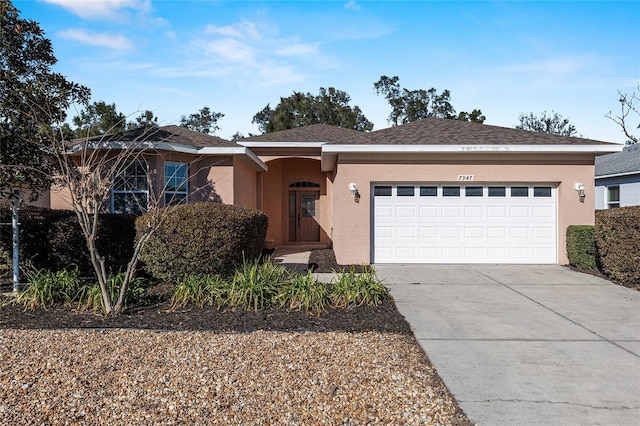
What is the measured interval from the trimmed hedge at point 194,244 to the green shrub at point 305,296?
1498 millimetres

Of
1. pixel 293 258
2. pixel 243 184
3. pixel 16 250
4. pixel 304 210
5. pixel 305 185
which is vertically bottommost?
pixel 293 258

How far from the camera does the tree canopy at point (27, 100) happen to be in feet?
24.7

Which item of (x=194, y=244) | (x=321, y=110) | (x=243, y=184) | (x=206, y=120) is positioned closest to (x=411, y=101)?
(x=321, y=110)

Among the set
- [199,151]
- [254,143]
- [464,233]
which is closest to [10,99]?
[199,151]

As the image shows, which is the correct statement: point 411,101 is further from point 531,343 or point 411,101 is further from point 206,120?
point 531,343

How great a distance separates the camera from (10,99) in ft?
24.7

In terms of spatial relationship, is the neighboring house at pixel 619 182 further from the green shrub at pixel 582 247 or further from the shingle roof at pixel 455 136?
the green shrub at pixel 582 247

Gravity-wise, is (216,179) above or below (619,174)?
below

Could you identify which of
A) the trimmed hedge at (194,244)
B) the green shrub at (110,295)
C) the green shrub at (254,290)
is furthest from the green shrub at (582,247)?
the green shrub at (110,295)

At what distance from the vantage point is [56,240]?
883cm

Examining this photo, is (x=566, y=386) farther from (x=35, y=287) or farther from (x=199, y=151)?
(x=199, y=151)

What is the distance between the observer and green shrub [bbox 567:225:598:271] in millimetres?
10477

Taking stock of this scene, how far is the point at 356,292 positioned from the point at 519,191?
22.7ft

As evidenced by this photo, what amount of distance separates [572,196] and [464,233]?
3013 mm
